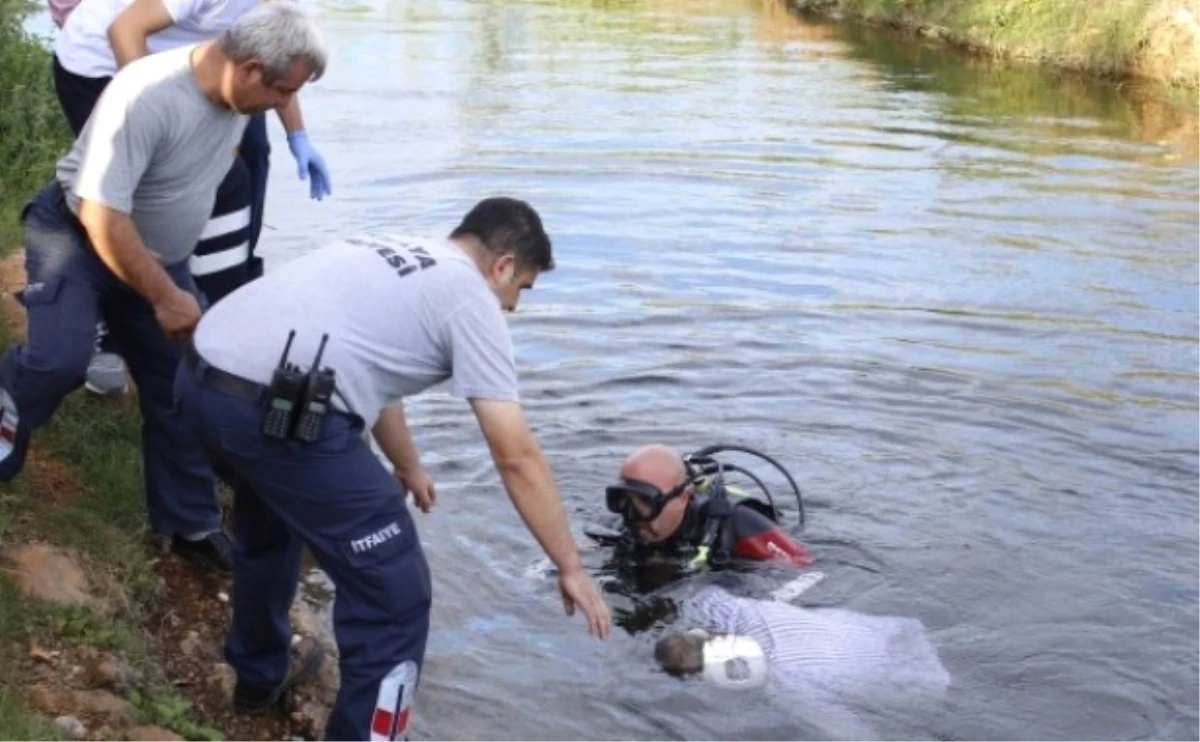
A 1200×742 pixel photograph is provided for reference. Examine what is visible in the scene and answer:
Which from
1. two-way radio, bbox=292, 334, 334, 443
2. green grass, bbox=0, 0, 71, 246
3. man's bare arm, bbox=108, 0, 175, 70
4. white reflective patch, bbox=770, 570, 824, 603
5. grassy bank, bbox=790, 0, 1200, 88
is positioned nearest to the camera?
two-way radio, bbox=292, 334, 334, 443

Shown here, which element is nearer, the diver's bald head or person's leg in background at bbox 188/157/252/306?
person's leg in background at bbox 188/157/252/306

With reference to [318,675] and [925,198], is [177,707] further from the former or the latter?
[925,198]

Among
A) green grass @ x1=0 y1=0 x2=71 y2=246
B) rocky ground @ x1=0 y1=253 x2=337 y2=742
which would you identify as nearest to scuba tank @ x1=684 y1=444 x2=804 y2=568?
rocky ground @ x1=0 y1=253 x2=337 y2=742

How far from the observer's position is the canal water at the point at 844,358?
20.0 feet

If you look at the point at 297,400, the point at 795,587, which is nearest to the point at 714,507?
the point at 795,587

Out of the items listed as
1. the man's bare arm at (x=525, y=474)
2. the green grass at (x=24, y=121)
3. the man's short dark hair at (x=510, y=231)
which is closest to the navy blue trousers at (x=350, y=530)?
the man's bare arm at (x=525, y=474)

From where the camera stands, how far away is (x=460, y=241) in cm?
418

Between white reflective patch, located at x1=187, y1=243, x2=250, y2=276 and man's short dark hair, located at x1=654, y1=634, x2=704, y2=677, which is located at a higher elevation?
white reflective patch, located at x1=187, y1=243, x2=250, y2=276

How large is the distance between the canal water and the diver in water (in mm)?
154

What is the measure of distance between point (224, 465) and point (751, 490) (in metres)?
4.18

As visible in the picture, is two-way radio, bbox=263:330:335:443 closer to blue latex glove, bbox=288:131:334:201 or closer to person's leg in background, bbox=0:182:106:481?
person's leg in background, bbox=0:182:106:481

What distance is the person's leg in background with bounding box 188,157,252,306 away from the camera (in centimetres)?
543

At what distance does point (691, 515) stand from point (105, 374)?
2270 millimetres

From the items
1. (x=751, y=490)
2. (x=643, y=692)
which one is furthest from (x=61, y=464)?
(x=751, y=490)
